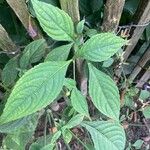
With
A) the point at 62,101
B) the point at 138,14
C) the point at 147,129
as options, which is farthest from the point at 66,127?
the point at 147,129

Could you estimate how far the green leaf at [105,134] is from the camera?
112 cm

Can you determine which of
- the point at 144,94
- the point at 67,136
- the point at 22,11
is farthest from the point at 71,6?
the point at 144,94

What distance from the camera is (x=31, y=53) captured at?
1.13m

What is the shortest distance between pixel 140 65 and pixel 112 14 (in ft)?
1.40

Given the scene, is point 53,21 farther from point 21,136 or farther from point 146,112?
point 146,112

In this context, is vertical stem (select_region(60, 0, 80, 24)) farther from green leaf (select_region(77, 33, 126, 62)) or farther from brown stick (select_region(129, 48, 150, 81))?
brown stick (select_region(129, 48, 150, 81))

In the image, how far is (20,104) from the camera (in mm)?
939

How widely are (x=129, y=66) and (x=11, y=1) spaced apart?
67 cm

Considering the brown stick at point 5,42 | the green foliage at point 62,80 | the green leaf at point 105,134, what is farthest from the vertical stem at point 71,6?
the green leaf at point 105,134

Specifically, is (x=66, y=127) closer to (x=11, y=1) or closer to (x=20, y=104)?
(x=20, y=104)

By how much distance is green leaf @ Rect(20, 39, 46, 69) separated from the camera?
1120 millimetres

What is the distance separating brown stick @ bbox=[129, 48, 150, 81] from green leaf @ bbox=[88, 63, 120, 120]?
459 mm

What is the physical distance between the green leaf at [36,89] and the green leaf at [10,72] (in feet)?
0.77

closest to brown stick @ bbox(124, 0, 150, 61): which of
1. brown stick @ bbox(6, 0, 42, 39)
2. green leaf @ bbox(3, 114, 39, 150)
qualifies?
brown stick @ bbox(6, 0, 42, 39)
